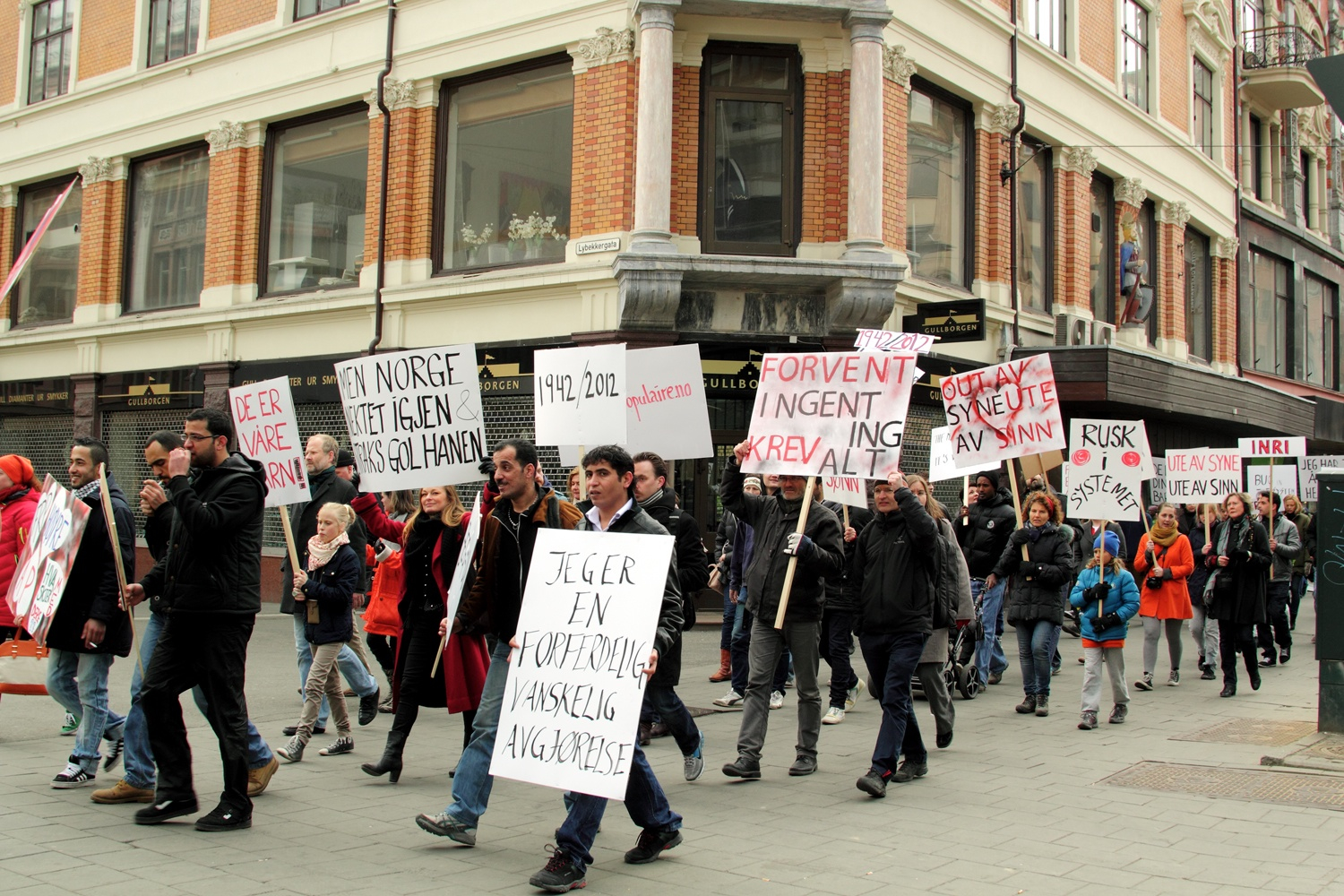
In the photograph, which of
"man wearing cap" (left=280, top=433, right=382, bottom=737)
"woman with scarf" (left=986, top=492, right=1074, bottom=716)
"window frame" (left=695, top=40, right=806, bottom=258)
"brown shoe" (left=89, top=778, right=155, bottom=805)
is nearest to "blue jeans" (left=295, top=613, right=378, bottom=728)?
"man wearing cap" (left=280, top=433, right=382, bottom=737)

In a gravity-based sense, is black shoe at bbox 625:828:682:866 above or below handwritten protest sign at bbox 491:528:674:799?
below

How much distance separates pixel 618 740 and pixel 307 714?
11.8 ft

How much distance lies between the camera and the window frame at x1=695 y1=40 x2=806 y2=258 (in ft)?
53.2

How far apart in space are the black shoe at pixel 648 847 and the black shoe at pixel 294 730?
130 inches

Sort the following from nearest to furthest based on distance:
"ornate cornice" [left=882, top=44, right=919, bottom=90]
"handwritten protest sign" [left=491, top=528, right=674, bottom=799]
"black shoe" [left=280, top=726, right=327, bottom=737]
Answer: "handwritten protest sign" [left=491, top=528, right=674, bottom=799], "black shoe" [left=280, top=726, right=327, bottom=737], "ornate cornice" [left=882, top=44, right=919, bottom=90]

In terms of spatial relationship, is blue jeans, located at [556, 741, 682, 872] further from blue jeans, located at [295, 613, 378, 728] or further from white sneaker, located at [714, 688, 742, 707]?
white sneaker, located at [714, 688, 742, 707]

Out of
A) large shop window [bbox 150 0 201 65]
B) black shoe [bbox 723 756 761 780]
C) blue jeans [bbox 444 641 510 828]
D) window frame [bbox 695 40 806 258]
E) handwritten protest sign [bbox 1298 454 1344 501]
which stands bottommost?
black shoe [bbox 723 756 761 780]

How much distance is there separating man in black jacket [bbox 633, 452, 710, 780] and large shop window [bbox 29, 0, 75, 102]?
68.4ft

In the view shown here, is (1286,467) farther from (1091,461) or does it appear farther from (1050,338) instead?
(1091,461)

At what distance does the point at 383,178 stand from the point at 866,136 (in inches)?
290

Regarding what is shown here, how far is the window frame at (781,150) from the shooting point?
1620cm

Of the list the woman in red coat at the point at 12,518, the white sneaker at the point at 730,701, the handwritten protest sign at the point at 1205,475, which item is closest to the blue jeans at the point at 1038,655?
the white sneaker at the point at 730,701

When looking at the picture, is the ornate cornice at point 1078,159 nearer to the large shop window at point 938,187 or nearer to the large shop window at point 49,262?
the large shop window at point 938,187

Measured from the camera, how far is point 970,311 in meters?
16.8
